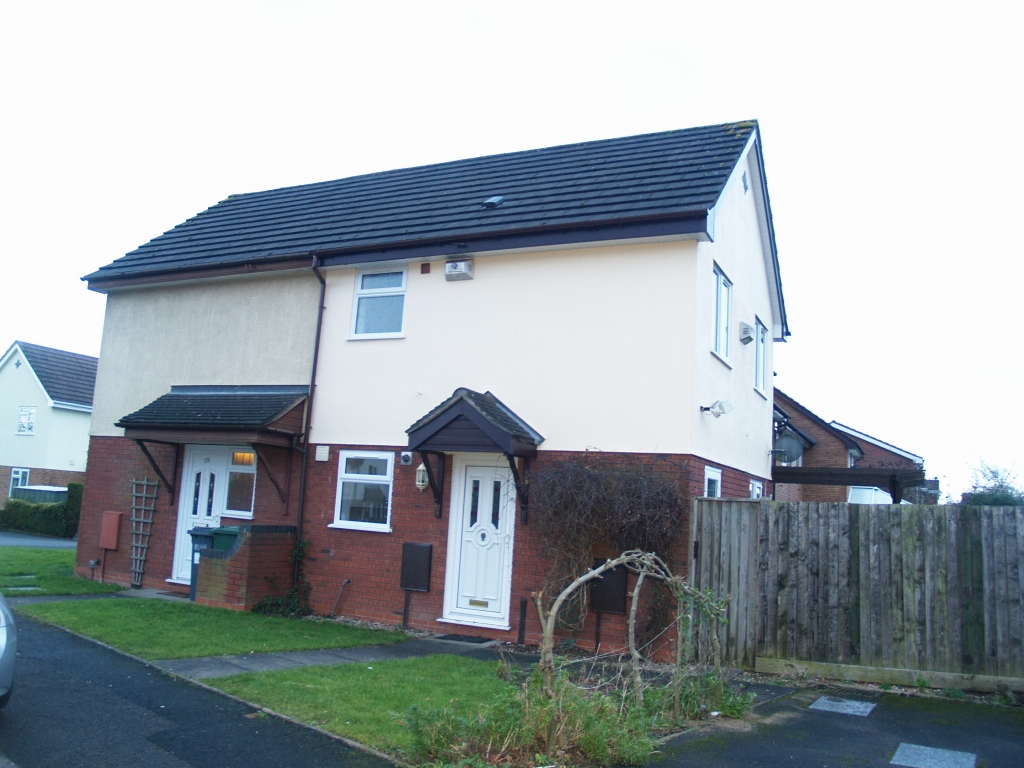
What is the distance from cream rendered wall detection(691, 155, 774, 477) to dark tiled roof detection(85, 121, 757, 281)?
70 centimetres

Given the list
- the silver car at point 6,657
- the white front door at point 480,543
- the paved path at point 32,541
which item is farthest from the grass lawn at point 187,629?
the paved path at point 32,541

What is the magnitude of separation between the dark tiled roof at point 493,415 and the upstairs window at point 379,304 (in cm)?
202

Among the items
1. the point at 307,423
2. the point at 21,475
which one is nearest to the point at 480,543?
the point at 307,423

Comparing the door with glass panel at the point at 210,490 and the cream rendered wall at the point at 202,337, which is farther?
the cream rendered wall at the point at 202,337

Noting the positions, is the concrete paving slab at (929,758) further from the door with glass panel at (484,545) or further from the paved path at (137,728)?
the door with glass panel at (484,545)

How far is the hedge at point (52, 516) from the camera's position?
25.8 m

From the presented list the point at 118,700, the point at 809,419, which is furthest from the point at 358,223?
the point at 809,419

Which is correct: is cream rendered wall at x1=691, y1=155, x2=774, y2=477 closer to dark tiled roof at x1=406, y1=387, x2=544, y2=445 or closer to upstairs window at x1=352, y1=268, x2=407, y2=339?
dark tiled roof at x1=406, y1=387, x2=544, y2=445

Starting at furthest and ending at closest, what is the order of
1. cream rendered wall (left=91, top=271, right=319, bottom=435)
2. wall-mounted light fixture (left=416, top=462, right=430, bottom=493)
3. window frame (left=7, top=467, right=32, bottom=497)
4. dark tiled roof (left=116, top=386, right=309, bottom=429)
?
window frame (left=7, top=467, right=32, bottom=497)
cream rendered wall (left=91, top=271, right=319, bottom=435)
dark tiled roof (left=116, top=386, right=309, bottom=429)
wall-mounted light fixture (left=416, top=462, right=430, bottom=493)

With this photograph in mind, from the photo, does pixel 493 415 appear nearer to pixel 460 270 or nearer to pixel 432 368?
pixel 432 368

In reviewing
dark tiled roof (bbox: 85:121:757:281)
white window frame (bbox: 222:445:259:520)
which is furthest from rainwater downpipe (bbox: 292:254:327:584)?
white window frame (bbox: 222:445:259:520)

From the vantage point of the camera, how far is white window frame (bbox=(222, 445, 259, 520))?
1301 cm

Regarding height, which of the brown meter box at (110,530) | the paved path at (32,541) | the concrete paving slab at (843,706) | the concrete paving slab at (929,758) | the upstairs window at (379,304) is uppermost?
the upstairs window at (379,304)

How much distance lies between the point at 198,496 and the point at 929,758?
11.1m
